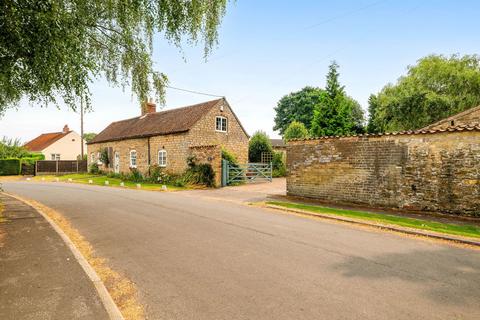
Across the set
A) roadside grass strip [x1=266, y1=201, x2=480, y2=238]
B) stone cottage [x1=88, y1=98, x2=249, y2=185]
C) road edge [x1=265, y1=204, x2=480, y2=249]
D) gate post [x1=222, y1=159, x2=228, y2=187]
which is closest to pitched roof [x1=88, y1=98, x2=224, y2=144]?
stone cottage [x1=88, y1=98, x2=249, y2=185]

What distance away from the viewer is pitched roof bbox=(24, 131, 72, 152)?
51.8m

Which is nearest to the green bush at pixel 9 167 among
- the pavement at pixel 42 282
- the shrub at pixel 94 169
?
the shrub at pixel 94 169

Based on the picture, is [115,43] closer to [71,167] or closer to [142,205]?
[142,205]

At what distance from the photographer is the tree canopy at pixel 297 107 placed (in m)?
64.1

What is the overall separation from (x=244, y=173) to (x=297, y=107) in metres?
46.3

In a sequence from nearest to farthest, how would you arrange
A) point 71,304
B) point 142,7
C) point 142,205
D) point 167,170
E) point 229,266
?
point 71,304 → point 229,266 → point 142,7 → point 142,205 → point 167,170

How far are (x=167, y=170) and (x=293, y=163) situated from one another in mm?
13404

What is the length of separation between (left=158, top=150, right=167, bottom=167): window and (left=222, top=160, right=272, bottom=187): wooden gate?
22.0ft

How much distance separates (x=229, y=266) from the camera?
219 inches

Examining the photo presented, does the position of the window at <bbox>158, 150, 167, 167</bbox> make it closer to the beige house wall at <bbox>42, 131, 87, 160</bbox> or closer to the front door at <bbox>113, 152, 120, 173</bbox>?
the front door at <bbox>113, 152, 120, 173</bbox>

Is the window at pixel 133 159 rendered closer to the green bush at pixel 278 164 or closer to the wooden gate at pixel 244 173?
the wooden gate at pixel 244 173

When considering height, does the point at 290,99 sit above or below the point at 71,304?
above

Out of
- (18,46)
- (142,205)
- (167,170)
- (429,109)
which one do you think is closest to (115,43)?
(18,46)

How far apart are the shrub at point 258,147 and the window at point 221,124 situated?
382 centimetres
